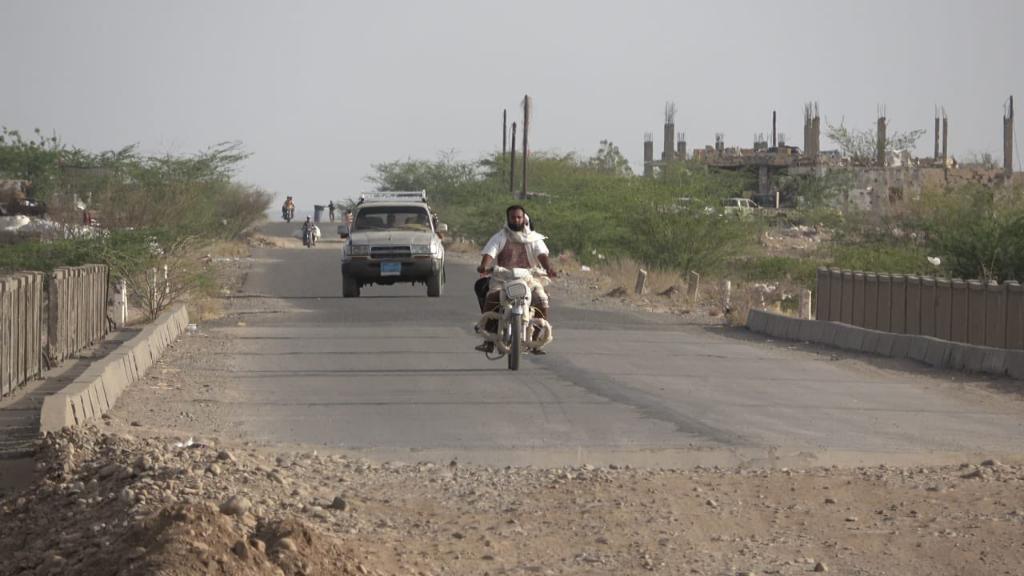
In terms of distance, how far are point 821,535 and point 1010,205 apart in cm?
3259

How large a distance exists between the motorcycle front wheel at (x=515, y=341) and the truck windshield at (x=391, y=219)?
16.3 m

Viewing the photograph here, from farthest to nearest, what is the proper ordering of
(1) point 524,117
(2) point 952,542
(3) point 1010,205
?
(1) point 524,117 → (3) point 1010,205 → (2) point 952,542

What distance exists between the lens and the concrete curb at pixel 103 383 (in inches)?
500

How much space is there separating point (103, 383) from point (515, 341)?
16.7 ft

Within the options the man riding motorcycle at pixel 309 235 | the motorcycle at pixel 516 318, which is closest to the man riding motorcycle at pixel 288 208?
the man riding motorcycle at pixel 309 235

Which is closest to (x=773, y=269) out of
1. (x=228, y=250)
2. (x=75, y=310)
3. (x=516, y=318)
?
(x=228, y=250)

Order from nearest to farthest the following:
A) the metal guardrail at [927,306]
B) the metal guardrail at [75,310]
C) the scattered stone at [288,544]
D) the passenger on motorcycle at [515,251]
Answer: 1. the scattered stone at [288,544]
2. the passenger on motorcycle at [515,251]
3. the metal guardrail at [75,310]
4. the metal guardrail at [927,306]

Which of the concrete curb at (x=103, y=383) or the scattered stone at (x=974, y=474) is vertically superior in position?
the concrete curb at (x=103, y=383)

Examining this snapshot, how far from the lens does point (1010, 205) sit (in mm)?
39656

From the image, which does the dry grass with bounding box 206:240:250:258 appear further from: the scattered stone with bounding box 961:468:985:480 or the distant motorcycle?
the scattered stone with bounding box 961:468:985:480

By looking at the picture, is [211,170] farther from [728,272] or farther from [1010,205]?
[1010,205]

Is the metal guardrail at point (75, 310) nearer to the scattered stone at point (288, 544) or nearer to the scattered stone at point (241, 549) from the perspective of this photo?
the scattered stone at point (288, 544)

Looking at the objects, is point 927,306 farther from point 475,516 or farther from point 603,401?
point 475,516

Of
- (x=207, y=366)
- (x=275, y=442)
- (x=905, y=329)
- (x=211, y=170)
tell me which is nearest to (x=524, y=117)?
(x=211, y=170)
